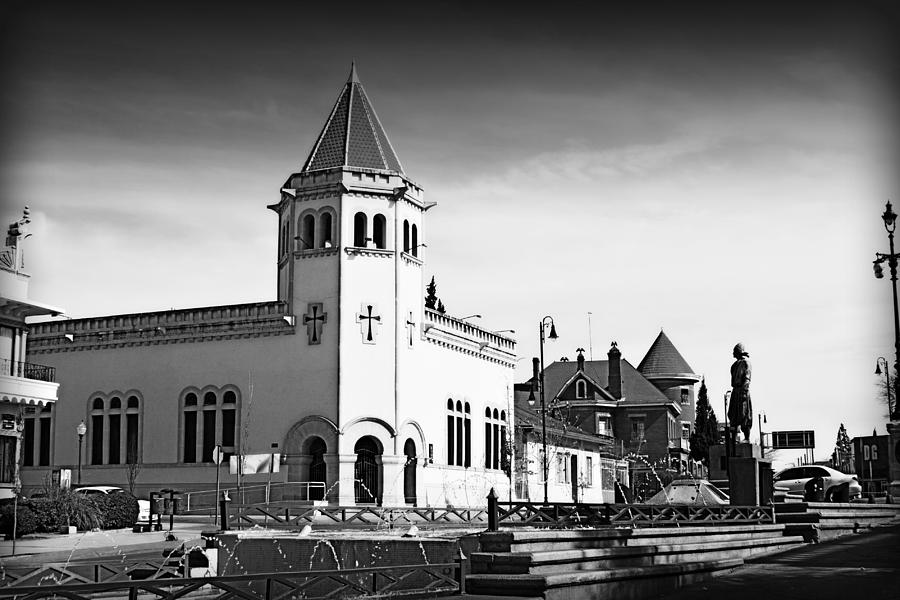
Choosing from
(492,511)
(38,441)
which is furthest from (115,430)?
(492,511)

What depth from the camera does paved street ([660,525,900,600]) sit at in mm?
16641

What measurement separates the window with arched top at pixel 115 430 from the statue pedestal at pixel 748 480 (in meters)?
31.3

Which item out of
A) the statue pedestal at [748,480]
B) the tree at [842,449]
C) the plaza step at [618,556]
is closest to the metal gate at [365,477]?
the statue pedestal at [748,480]

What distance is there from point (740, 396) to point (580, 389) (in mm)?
68727

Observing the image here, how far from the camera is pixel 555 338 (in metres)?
48.4

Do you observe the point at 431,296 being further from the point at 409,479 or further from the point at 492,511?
the point at 492,511

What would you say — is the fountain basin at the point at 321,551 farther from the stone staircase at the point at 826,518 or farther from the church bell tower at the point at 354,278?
the church bell tower at the point at 354,278

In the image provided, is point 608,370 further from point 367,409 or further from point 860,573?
point 860,573

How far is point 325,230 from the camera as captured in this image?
49.2 m

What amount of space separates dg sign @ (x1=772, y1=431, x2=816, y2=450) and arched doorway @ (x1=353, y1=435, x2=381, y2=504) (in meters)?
26.2

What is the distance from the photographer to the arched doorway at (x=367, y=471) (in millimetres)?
47375

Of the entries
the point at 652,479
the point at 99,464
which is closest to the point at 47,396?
the point at 99,464

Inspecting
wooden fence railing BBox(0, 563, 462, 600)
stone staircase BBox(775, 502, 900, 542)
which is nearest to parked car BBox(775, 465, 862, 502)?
stone staircase BBox(775, 502, 900, 542)

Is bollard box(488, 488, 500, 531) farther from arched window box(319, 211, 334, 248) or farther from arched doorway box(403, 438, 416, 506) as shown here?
arched window box(319, 211, 334, 248)
